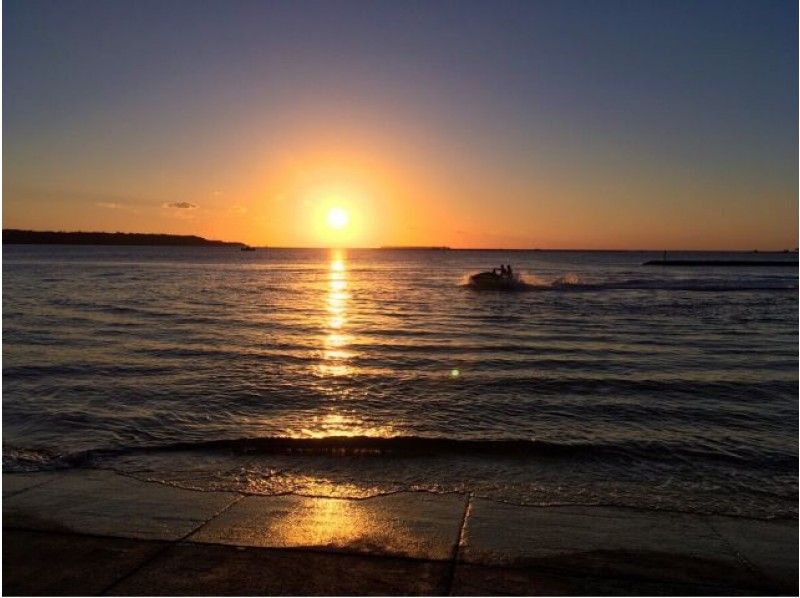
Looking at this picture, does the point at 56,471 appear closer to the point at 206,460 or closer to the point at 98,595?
the point at 206,460

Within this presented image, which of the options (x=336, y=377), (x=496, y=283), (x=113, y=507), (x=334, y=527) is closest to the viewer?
(x=334, y=527)

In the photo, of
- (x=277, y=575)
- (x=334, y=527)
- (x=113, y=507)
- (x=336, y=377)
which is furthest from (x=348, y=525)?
(x=336, y=377)

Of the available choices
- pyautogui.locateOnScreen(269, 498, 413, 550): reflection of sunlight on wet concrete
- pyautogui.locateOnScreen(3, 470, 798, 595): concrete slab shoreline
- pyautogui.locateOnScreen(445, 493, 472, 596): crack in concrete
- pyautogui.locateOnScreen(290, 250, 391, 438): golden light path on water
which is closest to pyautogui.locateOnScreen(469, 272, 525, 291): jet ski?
pyautogui.locateOnScreen(290, 250, 391, 438): golden light path on water

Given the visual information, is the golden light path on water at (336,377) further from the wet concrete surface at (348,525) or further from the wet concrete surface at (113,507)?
the wet concrete surface at (348,525)

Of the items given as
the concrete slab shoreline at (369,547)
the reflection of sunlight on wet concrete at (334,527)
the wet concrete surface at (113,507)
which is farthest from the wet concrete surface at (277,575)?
the wet concrete surface at (113,507)

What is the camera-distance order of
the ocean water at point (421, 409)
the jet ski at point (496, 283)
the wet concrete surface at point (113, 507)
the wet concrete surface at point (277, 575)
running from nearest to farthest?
the wet concrete surface at point (277, 575) → the wet concrete surface at point (113, 507) → the ocean water at point (421, 409) → the jet ski at point (496, 283)

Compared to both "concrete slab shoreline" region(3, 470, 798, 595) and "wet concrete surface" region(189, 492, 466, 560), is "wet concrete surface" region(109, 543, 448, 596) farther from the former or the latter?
"wet concrete surface" region(189, 492, 466, 560)

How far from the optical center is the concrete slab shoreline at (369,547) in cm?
469

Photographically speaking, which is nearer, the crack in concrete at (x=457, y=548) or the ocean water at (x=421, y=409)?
the crack in concrete at (x=457, y=548)

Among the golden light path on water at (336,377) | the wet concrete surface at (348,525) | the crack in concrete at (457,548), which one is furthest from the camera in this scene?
Answer: the golden light path on water at (336,377)

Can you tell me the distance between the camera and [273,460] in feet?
29.3

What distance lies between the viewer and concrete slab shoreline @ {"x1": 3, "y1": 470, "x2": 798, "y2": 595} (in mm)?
4691

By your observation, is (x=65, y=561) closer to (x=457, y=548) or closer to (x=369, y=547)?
(x=369, y=547)

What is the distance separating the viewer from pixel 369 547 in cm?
537
